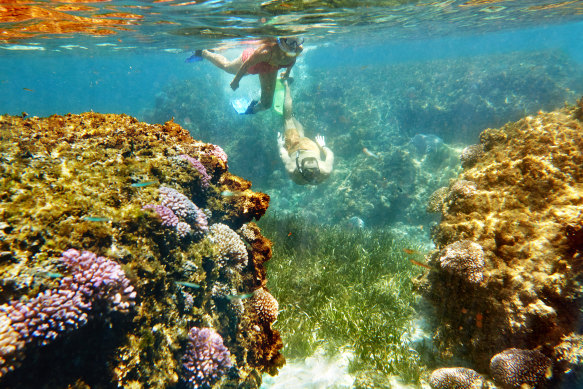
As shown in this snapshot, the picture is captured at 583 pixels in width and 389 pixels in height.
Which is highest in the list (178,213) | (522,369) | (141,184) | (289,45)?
(289,45)

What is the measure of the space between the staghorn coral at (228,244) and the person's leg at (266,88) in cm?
762

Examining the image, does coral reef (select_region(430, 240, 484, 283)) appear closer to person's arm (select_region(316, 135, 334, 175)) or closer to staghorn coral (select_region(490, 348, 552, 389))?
staghorn coral (select_region(490, 348, 552, 389))

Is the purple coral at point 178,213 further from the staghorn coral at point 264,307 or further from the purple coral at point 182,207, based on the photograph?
the staghorn coral at point 264,307

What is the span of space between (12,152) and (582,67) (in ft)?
111

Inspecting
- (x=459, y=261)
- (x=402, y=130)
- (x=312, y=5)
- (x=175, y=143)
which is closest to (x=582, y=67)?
(x=402, y=130)

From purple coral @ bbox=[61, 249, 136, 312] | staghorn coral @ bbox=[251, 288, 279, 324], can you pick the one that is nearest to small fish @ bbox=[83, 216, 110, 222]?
purple coral @ bbox=[61, 249, 136, 312]

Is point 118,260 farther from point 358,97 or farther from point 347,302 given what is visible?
point 358,97

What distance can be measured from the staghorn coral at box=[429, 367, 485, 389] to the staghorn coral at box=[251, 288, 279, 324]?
2.32m

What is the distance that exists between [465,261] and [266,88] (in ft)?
31.6

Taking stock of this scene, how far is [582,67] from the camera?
843 inches

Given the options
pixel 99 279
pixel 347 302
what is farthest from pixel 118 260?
pixel 347 302

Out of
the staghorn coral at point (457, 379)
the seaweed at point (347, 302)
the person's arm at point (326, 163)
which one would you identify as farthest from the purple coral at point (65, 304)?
the person's arm at point (326, 163)

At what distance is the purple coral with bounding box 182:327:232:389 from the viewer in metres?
2.99

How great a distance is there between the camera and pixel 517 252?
141 inches
